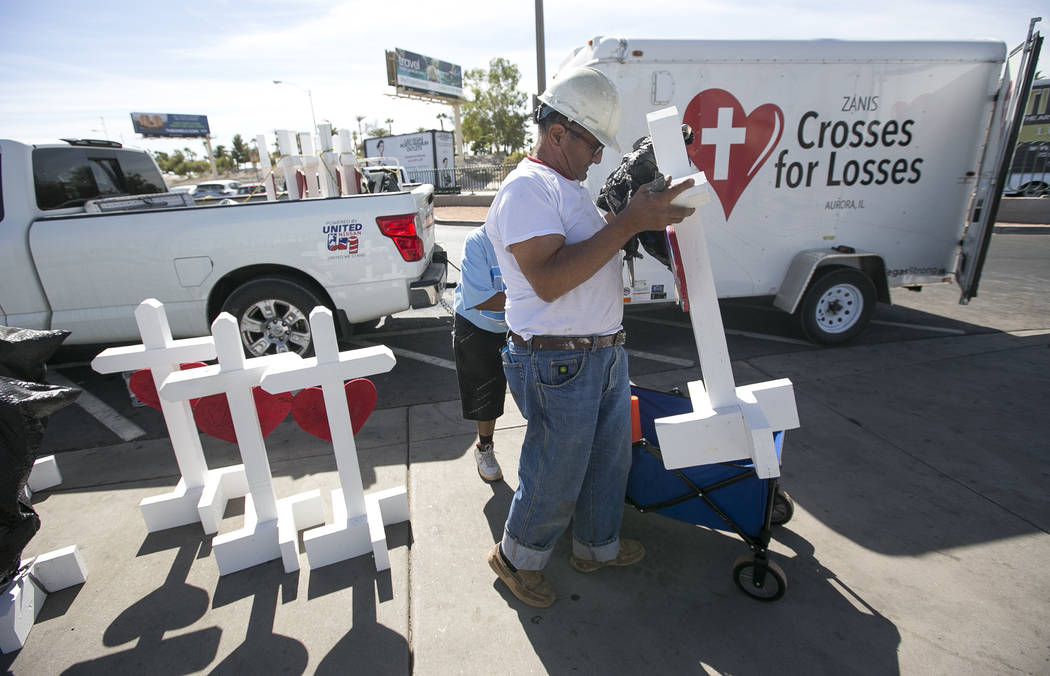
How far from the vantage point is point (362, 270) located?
441 centimetres

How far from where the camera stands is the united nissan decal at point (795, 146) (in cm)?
460

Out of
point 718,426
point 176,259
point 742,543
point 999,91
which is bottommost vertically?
point 742,543

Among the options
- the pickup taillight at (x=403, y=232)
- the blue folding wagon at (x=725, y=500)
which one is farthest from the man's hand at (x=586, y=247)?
the pickup taillight at (x=403, y=232)

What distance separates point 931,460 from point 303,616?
3.53 m

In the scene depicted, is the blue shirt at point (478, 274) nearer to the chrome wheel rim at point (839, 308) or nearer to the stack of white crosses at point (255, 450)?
the stack of white crosses at point (255, 450)

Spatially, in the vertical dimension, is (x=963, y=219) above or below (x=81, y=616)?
above

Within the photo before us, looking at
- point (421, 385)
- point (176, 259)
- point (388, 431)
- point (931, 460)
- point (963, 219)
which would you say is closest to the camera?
point (931, 460)

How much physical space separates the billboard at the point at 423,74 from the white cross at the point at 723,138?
42815mm

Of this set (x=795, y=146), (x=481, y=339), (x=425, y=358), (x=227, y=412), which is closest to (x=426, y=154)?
(x=425, y=358)

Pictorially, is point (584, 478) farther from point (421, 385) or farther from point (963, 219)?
point (963, 219)

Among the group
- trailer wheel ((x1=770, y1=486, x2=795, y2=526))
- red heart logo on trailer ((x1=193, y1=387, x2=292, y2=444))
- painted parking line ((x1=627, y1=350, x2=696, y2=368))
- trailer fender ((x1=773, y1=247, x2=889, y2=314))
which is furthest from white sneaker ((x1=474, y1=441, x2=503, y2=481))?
trailer fender ((x1=773, y1=247, x2=889, y2=314))

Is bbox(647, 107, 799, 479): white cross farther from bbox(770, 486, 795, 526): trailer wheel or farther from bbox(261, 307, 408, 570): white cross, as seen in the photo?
bbox(261, 307, 408, 570): white cross

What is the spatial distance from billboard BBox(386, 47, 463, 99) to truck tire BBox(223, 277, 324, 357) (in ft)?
140

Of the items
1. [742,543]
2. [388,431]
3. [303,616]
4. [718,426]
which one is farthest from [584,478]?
[388,431]
